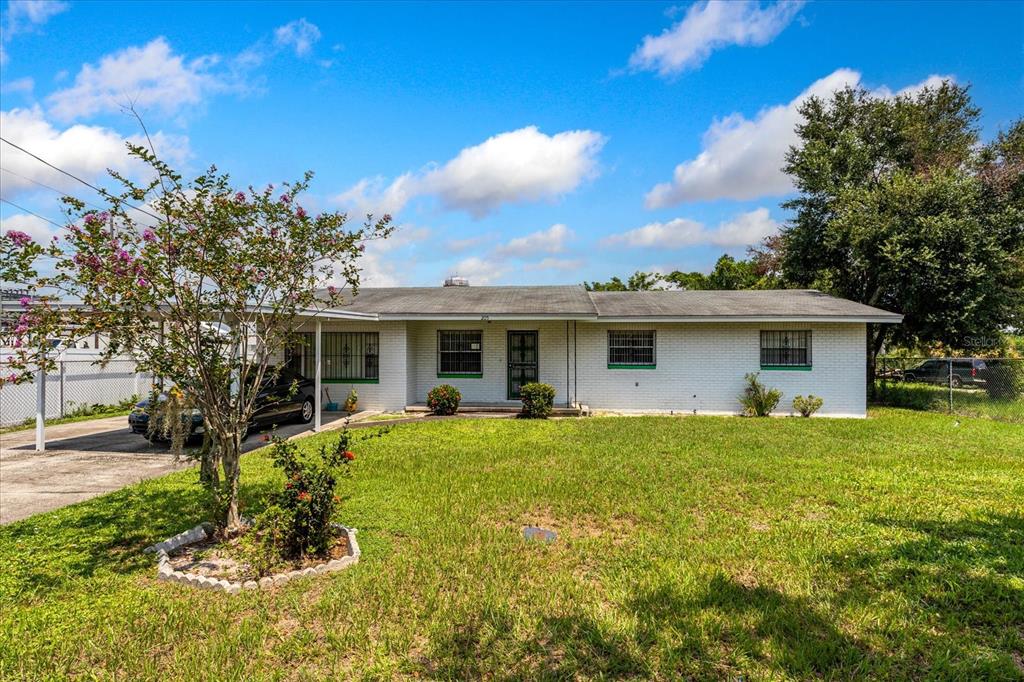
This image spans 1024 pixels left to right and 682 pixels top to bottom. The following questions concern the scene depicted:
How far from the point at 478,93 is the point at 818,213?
13106mm

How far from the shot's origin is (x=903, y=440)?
9859 millimetres

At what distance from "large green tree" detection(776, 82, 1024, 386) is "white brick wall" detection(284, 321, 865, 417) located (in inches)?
154

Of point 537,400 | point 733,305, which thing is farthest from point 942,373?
point 537,400

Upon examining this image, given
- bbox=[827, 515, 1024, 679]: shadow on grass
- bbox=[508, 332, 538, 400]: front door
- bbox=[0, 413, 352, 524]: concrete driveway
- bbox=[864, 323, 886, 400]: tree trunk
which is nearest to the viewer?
bbox=[827, 515, 1024, 679]: shadow on grass

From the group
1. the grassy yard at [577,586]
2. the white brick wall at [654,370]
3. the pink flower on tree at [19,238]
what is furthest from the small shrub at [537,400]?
the pink flower on tree at [19,238]

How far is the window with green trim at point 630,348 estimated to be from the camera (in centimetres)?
1455

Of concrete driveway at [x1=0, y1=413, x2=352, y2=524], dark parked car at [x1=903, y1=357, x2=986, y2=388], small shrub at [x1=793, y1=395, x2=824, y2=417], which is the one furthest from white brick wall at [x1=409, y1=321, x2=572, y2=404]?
dark parked car at [x1=903, y1=357, x2=986, y2=388]

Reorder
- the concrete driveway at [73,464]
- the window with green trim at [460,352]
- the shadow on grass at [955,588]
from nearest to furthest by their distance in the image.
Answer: the shadow on grass at [955,588] < the concrete driveway at [73,464] < the window with green trim at [460,352]

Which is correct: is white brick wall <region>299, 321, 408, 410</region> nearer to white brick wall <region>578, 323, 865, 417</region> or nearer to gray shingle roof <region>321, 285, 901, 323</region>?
gray shingle roof <region>321, 285, 901, 323</region>

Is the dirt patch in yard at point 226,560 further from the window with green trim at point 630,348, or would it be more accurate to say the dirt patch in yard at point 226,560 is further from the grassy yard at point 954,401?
Answer: the grassy yard at point 954,401

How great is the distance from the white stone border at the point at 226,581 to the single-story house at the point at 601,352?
8.78 m

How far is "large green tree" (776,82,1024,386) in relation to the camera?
14844 millimetres

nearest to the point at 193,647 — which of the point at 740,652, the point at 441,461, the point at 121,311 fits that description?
the point at 121,311

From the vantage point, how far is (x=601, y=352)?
48.0ft
